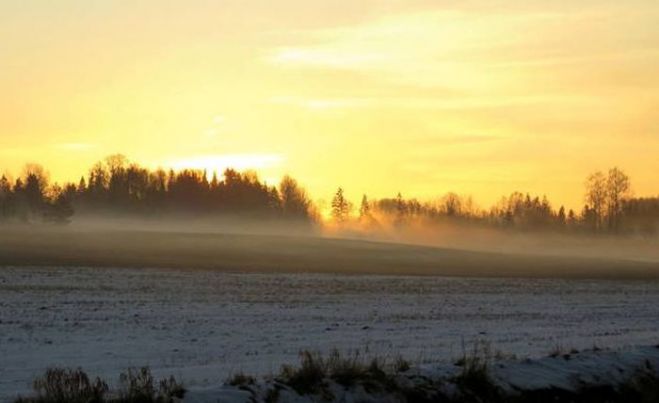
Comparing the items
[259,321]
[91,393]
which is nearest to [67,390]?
[91,393]

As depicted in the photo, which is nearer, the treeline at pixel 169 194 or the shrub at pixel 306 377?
the shrub at pixel 306 377

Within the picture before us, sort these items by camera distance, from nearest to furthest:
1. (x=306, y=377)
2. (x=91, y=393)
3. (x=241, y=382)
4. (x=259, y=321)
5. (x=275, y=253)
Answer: (x=91, y=393) < (x=241, y=382) < (x=306, y=377) < (x=259, y=321) < (x=275, y=253)

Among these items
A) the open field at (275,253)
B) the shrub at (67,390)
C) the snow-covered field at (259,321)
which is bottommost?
the snow-covered field at (259,321)

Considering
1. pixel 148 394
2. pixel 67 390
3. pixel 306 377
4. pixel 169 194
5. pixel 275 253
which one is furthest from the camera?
pixel 169 194

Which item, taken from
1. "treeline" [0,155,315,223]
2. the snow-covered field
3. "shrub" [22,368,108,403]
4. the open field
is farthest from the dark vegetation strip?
"treeline" [0,155,315,223]

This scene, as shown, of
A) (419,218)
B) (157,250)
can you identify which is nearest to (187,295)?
(157,250)

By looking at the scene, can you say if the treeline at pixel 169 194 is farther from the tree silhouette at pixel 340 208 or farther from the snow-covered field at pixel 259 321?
the snow-covered field at pixel 259 321

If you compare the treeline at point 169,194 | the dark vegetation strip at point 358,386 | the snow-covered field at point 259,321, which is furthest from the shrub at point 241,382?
the treeline at point 169,194

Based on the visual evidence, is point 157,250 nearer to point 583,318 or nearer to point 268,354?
point 583,318

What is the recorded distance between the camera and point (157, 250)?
80.9m

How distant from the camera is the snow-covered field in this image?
17.0 m

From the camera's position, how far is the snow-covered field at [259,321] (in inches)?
669

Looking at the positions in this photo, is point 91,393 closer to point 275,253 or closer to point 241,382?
point 241,382

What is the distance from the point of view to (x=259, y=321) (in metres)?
24.4
